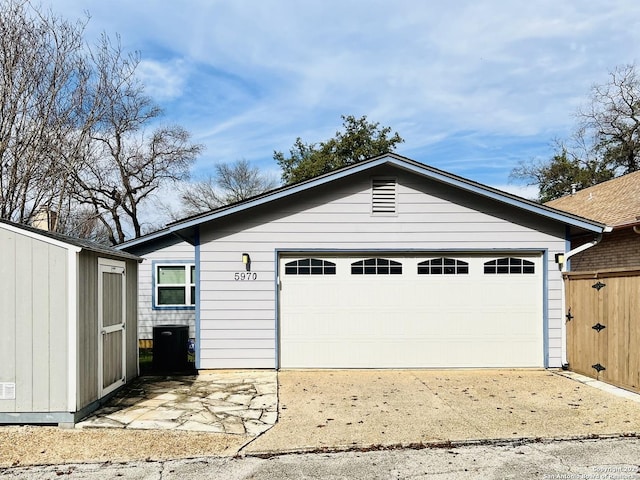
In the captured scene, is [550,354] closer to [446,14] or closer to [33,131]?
[446,14]

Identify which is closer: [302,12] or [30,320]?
[30,320]

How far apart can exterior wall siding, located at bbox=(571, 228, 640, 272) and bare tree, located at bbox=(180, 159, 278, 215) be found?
25.6 m

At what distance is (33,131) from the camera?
1102cm

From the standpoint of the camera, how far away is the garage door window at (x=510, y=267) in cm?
945

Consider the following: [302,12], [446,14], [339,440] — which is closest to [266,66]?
[302,12]

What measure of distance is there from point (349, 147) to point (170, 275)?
19.0 meters

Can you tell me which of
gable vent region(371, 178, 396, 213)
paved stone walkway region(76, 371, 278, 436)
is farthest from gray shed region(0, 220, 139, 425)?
gable vent region(371, 178, 396, 213)

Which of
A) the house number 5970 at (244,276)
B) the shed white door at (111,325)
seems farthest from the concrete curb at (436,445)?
the house number 5970 at (244,276)

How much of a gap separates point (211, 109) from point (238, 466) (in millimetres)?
14387

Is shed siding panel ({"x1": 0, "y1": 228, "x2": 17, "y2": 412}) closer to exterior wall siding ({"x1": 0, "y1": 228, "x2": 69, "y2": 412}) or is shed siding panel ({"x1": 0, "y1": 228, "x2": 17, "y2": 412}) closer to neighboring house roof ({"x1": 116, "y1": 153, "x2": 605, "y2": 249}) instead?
exterior wall siding ({"x1": 0, "y1": 228, "x2": 69, "y2": 412})

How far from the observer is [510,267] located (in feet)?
31.0

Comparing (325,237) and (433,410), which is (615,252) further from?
(433,410)

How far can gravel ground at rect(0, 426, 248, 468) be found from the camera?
15.9ft

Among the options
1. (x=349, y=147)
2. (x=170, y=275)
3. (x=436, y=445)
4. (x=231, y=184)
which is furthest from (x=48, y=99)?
(x=231, y=184)
